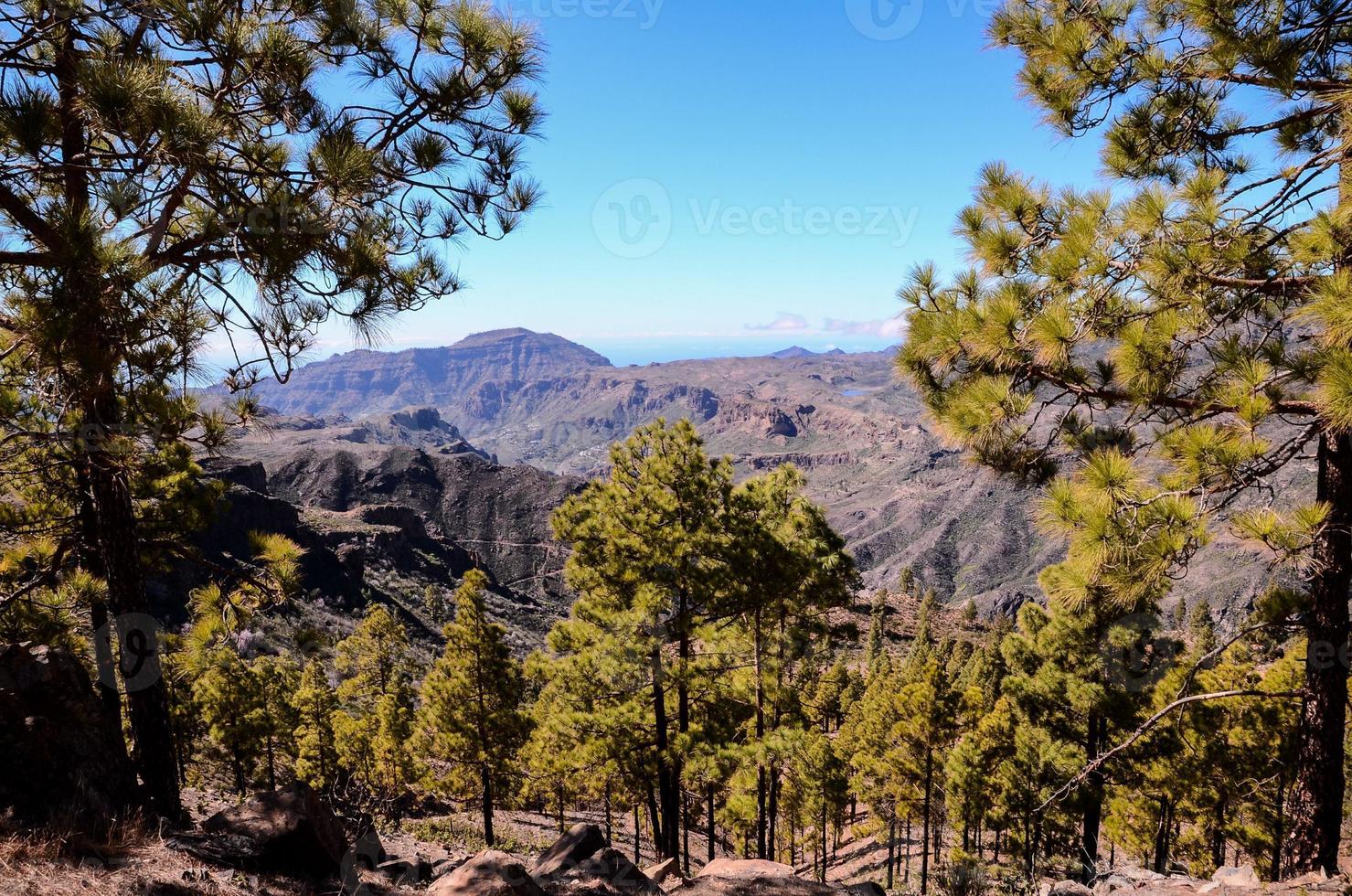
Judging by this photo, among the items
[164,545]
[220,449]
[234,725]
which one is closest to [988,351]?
[220,449]

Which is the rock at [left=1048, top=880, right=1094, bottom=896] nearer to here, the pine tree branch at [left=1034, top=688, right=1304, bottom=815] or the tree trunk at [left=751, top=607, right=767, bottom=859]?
the pine tree branch at [left=1034, top=688, right=1304, bottom=815]

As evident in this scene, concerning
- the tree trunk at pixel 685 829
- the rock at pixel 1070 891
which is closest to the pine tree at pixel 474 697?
the tree trunk at pixel 685 829

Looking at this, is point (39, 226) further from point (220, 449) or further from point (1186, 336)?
point (1186, 336)

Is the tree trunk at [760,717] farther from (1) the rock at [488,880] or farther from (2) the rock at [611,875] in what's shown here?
(1) the rock at [488,880]

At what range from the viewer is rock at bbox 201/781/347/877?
18.4ft

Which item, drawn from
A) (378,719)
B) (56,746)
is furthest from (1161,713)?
(378,719)

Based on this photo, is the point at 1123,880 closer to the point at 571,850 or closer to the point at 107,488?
the point at 571,850

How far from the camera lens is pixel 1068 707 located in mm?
16734

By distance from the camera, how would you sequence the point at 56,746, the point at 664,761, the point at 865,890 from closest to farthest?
the point at 56,746 < the point at 865,890 < the point at 664,761

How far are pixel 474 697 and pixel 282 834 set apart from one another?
49.3 ft

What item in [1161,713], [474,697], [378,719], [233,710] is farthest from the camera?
[233,710]

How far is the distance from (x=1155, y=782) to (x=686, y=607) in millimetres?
16512

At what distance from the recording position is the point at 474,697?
19891mm

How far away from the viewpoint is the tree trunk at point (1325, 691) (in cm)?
570
